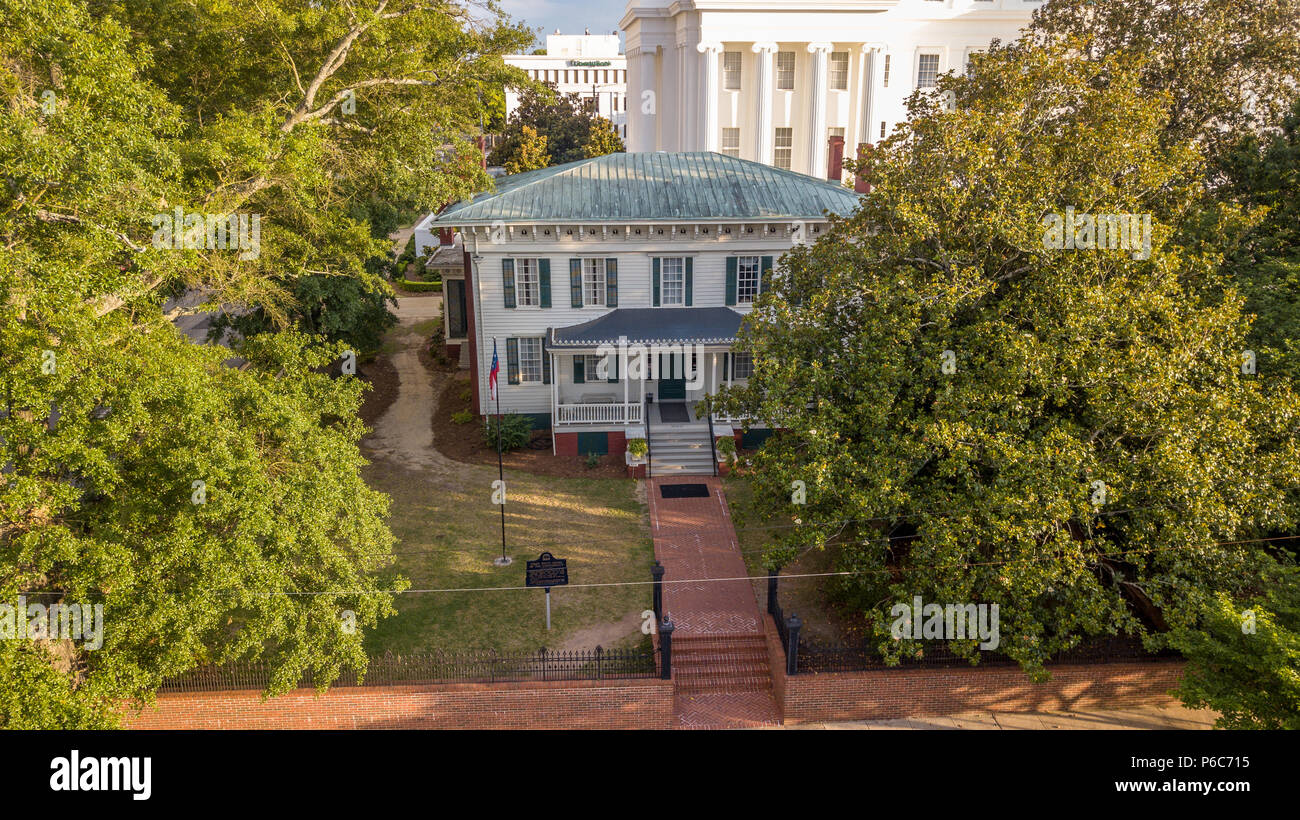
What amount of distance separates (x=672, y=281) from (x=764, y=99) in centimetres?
2484

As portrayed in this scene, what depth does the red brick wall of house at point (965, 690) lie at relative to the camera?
15.6m

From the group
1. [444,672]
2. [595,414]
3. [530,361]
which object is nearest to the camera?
[444,672]

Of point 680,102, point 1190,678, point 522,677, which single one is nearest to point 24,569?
point 522,677

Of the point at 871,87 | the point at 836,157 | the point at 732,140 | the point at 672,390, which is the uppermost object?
the point at 871,87

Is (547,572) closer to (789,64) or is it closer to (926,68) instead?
(789,64)

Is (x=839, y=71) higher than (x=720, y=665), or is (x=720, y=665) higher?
(x=839, y=71)

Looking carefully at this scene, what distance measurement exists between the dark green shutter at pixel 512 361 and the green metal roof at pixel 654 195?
428 centimetres

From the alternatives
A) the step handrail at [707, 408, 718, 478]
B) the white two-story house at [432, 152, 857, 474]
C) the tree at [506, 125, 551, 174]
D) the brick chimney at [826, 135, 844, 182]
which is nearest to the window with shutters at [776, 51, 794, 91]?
the brick chimney at [826, 135, 844, 182]

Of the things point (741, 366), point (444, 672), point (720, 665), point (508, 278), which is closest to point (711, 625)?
point (720, 665)

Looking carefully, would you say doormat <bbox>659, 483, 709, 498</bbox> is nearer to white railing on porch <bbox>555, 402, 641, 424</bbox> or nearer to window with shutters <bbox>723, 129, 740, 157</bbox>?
white railing on porch <bbox>555, 402, 641, 424</bbox>

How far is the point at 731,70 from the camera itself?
1973 inches

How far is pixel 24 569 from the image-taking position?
12.8 meters

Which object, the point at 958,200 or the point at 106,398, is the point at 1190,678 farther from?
the point at 106,398

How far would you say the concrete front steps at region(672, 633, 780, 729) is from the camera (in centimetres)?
1585
